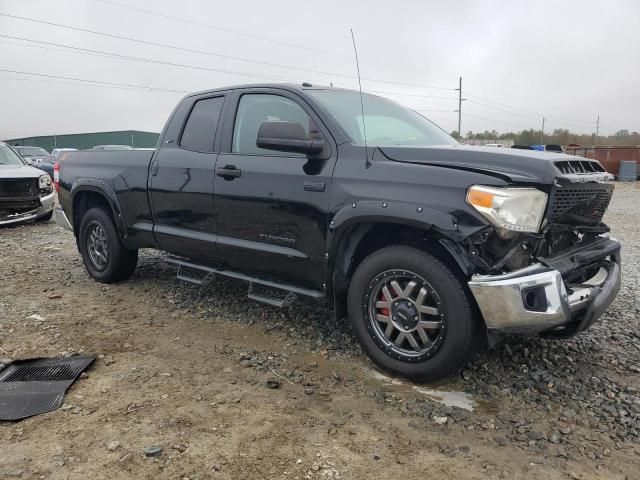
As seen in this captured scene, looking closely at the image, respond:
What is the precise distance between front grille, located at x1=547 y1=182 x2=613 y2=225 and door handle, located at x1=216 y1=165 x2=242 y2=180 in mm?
2289

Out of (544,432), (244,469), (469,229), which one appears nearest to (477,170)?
(469,229)

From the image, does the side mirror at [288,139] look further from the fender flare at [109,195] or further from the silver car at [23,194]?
the silver car at [23,194]

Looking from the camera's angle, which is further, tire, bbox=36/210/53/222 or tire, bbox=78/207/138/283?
tire, bbox=36/210/53/222

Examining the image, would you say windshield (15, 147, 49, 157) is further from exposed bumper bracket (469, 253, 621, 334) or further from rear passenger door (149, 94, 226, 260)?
exposed bumper bracket (469, 253, 621, 334)

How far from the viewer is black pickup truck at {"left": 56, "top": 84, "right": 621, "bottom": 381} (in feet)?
9.80

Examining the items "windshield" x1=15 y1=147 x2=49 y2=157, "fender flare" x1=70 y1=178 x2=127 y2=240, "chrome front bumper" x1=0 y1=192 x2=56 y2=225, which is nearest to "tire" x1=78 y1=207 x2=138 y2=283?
"fender flare" x1=70 y1=178 x2=127 y2=240

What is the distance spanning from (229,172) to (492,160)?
2.05 meters

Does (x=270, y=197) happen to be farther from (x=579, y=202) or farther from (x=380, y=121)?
(x=579, y=202)

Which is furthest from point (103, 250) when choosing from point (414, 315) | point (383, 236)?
point (414, 315)

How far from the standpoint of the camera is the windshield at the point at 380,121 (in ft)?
12.6

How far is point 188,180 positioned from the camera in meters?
4.54

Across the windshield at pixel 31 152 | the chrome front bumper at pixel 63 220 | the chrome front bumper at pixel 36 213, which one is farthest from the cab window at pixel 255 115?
the windshield at pixel 31 152

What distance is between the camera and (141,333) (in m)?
4.28

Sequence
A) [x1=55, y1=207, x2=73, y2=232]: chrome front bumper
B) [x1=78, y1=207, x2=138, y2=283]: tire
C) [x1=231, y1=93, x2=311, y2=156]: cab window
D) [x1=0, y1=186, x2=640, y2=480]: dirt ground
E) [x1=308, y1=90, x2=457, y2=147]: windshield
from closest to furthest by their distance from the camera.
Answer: [x1=0, y1=186, x2=640, y2=480]: dirt ground, [x1=308, y1=90, x2=457, y2=147]: windshield, [x1=231, y1=93, x2=311, y2=156]: cab window, [x1=78, y1=207, x2=138, y2=283]: tire, [x1=55, y1=207, x2=73, y2=232]: chrome front bumper
